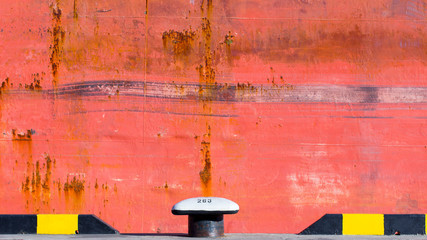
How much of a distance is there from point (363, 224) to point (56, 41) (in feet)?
17.5

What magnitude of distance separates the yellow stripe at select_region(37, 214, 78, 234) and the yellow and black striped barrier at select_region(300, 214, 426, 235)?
3.66m

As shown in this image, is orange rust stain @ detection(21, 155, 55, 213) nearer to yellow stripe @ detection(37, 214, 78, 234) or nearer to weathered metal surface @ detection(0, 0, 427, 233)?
weathered metal surface @ detection(0, 0, 427, 233)

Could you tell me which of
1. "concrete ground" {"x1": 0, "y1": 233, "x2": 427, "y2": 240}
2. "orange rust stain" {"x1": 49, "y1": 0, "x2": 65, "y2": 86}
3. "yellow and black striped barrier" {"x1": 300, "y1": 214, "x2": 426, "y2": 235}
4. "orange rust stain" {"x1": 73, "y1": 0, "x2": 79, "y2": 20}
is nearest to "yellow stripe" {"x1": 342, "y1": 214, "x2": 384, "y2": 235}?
"yellow and black striped barrier" {"x1": 300, "y1": 214, "x2": 426, "y2": 235}

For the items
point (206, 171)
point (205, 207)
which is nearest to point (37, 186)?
point (206, 171)

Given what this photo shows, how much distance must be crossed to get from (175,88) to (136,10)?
52.8 inches

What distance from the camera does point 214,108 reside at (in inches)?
332

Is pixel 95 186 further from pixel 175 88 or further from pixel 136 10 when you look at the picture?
pixel 136 10

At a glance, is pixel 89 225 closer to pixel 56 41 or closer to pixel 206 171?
pixel 206 171

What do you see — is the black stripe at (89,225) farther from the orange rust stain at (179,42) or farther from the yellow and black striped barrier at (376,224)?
the yellow and black striped barrier at (376,224)

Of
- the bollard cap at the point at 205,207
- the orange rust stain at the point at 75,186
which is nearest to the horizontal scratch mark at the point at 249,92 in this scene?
the orange rust stain at the point at 75,186

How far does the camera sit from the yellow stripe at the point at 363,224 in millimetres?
8133

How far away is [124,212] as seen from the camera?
8.24m

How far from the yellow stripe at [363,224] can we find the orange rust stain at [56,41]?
15.8ft

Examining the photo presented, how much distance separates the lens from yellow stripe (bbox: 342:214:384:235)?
8133mm
